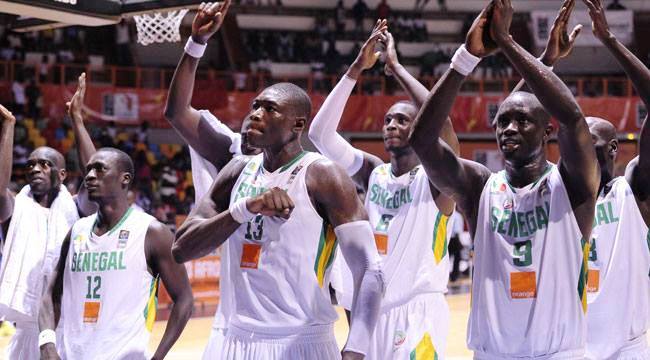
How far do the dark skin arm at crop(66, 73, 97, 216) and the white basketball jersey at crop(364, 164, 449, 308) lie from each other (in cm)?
208

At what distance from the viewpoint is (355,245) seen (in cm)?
377

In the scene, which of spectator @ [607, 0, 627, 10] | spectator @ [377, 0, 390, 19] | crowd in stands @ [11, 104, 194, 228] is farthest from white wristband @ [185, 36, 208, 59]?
spectator @ [607, 0, 627, 10]

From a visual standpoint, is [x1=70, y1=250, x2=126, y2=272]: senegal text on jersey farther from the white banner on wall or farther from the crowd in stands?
the white banner on wall

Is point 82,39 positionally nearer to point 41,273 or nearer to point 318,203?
point 41,273

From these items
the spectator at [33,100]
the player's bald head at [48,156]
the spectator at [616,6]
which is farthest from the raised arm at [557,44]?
the spectator at [616,6]

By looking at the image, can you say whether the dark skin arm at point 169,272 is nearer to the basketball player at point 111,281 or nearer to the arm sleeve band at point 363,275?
the basketball player at point 111,281

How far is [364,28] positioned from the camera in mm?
28422

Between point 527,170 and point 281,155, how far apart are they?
1.08m

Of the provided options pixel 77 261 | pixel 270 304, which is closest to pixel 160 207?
pixel 77 261

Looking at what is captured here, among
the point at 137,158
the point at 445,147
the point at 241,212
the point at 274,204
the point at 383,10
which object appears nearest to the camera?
the point at 274,204

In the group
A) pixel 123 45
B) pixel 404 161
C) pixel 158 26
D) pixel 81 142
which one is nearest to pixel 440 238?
pixel 404 161

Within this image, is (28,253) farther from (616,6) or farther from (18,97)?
(616,6)

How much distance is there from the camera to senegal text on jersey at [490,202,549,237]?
3.89 meters

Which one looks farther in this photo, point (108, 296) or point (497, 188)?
point (108, 296)
